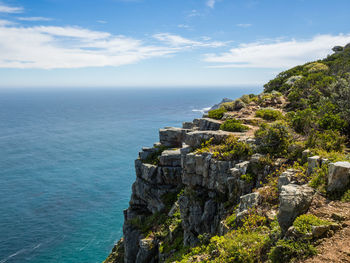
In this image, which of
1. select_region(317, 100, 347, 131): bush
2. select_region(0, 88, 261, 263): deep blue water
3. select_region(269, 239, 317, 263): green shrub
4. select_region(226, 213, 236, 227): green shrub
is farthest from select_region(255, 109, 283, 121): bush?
select_region(0, 88, 261, 263): deep blue water

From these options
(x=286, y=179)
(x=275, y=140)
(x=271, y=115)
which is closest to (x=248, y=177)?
(x=286, y=179)

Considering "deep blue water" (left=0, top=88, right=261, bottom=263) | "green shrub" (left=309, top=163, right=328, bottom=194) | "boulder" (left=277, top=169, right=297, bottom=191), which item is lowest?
"deep blue water" (left=0, top=88, right=261, bottom=263)

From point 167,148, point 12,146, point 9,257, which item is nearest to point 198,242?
point 167,148

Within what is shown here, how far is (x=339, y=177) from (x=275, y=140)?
7.12 m

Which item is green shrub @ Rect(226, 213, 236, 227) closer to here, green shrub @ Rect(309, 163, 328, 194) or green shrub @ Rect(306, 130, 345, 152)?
green shrub @ Rect(309, 163, 328, 194)

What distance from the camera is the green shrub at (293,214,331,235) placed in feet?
31.3

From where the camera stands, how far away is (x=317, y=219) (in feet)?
32.2

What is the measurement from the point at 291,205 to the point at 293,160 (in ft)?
22.3

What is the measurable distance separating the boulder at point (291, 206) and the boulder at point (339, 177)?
4.69 feet

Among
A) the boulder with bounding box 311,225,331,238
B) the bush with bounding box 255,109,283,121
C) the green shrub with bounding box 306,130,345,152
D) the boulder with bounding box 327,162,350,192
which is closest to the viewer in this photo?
the boulder with bounding box 311,225,331,238

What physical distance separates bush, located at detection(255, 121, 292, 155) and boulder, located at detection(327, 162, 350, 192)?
5974 mm

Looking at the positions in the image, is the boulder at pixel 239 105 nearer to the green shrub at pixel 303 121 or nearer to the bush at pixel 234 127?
the bush at pixel 234 127

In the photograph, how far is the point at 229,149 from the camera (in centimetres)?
1967

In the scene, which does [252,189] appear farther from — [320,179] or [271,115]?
[271,115]
